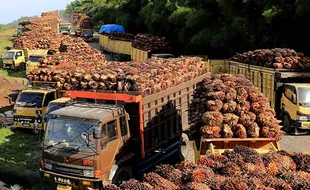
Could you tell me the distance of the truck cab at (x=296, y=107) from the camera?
1705 centimetres

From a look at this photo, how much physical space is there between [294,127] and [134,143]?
8195 mm

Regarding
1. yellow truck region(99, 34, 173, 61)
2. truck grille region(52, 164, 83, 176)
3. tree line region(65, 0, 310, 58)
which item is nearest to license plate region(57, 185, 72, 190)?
truck grille region(52, 164, 83, 176)

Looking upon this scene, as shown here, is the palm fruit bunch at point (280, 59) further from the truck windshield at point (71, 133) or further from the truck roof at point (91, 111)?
the truck windshield at point (71, 133)

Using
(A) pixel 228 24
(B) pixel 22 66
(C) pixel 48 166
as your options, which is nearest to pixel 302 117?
(C) pixel 48 166

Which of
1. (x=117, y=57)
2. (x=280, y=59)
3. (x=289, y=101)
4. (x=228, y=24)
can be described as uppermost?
(x=228, y=24)

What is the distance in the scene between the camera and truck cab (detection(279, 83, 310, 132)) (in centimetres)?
1705

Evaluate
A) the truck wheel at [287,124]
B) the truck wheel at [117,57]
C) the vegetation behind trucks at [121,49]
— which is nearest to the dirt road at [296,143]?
the truck wheel at [287,124]

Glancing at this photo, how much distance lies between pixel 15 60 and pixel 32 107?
64.7ft

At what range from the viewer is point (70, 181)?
1053cm

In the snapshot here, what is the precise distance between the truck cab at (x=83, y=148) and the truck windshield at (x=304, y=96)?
8755 mm

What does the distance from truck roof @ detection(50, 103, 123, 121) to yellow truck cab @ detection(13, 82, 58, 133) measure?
262 inches

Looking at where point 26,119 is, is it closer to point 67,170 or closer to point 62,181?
point 62,181

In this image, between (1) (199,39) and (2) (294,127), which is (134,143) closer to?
(2) (294,127)

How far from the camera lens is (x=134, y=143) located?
1177cm
